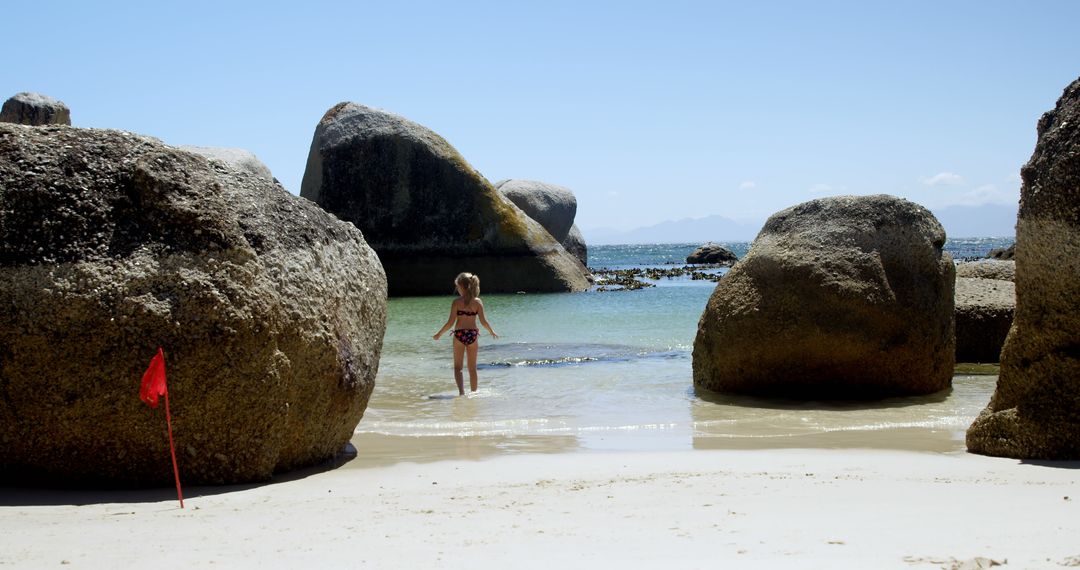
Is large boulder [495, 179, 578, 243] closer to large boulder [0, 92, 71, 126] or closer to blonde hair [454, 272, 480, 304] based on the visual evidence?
large boulder [0, 92, 71, 126]

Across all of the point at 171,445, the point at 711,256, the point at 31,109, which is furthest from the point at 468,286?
the point at 711,256

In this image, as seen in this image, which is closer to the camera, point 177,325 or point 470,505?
point 470,505

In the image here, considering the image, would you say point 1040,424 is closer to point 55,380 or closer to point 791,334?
point 791,334

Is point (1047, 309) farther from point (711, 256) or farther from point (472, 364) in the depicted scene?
point (711, 256)

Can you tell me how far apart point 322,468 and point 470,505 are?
5.60 feet

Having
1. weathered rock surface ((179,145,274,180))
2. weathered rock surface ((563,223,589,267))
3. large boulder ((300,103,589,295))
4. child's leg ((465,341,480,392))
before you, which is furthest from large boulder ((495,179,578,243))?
child's leg ((465,341,480,392))

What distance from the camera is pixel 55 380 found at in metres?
5.15

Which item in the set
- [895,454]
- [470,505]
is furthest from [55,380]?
[895,454]

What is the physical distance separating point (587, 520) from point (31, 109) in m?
13.8

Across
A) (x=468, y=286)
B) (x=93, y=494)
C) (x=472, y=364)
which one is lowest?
(x=93, y=494)

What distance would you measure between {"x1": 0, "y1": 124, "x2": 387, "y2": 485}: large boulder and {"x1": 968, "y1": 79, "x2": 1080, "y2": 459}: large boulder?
13.4 ft

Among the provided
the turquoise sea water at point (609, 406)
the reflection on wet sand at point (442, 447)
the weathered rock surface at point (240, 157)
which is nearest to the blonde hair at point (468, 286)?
the turquoise sea water at point (609, 406)

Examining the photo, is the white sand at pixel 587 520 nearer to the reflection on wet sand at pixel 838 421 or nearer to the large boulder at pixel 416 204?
the reflection on wet sand at pixel 838 421

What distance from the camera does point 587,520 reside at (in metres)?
4.36
